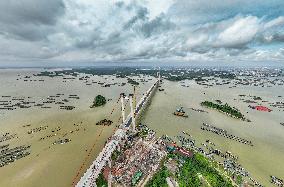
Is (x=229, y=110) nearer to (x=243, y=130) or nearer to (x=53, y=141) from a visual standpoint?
(x=243, y=130)

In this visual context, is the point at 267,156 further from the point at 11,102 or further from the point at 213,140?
the point at 11,102

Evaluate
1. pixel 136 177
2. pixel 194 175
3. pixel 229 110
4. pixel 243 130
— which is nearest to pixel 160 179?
pixel 136 177

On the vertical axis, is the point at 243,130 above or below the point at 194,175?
below

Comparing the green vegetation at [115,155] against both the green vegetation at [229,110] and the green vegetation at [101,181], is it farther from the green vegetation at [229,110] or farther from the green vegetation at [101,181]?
the green vegetation at [229,110]

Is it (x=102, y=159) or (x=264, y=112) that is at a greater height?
(x=102, y=159)

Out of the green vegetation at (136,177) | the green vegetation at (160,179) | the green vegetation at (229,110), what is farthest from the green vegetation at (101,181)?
the green vegetation at (229,110)

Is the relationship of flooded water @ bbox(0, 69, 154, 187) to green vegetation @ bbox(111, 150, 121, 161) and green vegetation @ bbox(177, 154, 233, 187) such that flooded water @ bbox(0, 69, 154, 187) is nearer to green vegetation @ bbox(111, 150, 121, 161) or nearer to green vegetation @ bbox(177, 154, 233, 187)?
green vegetation @ bbox(111, 150, 121, 161)

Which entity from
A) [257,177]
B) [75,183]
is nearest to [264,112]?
[257,177]

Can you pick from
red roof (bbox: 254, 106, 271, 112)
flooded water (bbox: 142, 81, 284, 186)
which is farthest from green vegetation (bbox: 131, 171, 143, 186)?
red roof (bbox: 254, 106, 271, 112)
